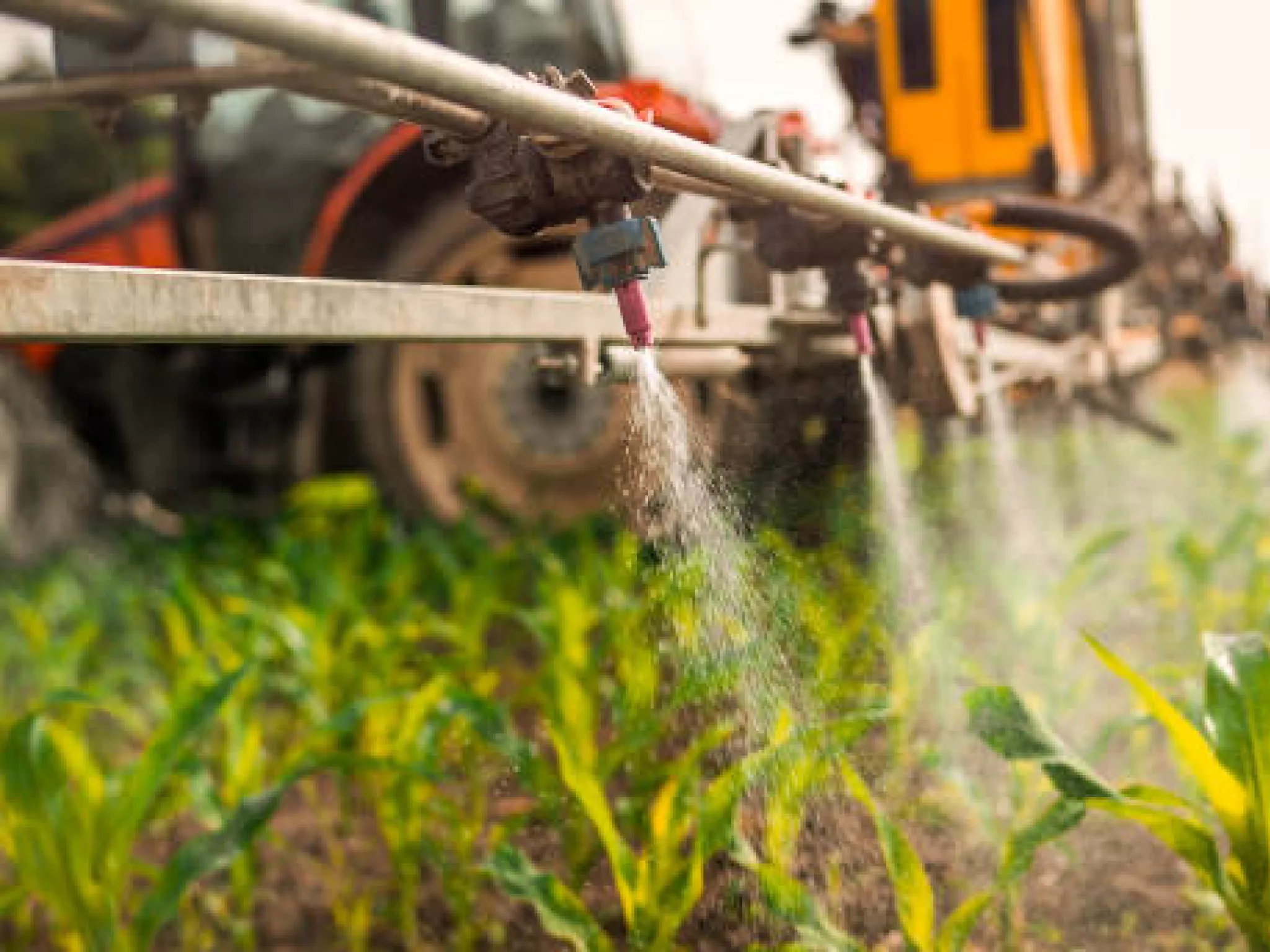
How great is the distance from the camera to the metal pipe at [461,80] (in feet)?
2.40

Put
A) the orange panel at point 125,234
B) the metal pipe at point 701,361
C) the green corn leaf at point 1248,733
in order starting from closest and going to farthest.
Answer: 1. the green corn leaf at point 1248,733
2. the metal pipe at point 701,361
3. the orange panel at point 125,234

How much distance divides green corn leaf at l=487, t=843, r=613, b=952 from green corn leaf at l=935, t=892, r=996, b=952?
349 mm

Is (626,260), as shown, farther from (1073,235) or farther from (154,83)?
(1073,235)

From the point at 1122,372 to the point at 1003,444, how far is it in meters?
1.27

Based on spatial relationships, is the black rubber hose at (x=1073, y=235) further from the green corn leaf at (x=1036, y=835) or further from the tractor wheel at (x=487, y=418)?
the green corn leaf at (x=1036, y=835)

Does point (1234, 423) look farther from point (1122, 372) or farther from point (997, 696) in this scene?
point (997, 696)

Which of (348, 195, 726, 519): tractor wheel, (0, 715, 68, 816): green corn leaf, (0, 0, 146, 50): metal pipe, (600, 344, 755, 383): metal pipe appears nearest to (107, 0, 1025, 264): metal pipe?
(0, 0, 146, 50): metal pipe

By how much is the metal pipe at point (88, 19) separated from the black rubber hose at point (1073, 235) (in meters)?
1.77

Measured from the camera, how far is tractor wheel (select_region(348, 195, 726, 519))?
3.57 meters

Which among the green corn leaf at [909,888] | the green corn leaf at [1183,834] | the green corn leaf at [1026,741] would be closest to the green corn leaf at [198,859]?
the green corn leaf at [909,888]

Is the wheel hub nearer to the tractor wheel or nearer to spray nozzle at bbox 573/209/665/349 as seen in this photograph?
the tractor wheel

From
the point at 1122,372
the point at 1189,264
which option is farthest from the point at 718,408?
the point at 1189,264

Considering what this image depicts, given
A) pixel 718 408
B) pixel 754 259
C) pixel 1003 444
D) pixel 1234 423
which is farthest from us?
pixel 1234 423

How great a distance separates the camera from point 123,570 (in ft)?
15.1
